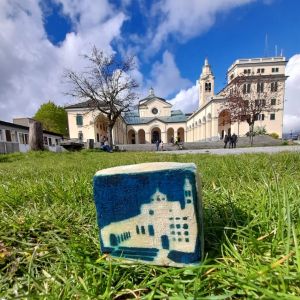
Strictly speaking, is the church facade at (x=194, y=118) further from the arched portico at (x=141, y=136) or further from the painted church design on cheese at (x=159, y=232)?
the painted church design on cheese at (x=159, y=232)

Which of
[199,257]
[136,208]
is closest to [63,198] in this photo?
[136,208]

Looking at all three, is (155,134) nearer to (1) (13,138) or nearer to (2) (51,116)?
(2) (51,116)

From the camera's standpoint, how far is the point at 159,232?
964 millimetres

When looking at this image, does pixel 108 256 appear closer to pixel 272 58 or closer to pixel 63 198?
pixel 63 198

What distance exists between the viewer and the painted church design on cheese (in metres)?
0.91

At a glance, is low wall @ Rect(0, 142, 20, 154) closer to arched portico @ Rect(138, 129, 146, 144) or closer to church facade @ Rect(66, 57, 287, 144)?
church facade @ Rect(66, 57, 287, 144)

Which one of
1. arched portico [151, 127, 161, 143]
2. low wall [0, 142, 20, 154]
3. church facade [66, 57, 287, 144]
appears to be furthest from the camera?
arched portico [151, 127, 161, 143]

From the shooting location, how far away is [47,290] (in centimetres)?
90

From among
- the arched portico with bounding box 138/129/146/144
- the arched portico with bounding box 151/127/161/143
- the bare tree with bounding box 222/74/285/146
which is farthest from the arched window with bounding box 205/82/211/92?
the bare tree with bounding box 222/74/285/146

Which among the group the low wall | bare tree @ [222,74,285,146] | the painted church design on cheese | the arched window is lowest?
the low wall

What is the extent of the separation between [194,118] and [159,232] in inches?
2538

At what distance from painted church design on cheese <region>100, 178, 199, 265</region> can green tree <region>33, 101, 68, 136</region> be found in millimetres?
57471

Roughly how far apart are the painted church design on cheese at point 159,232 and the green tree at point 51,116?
57471 mm

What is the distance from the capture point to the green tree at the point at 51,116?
174 ft
